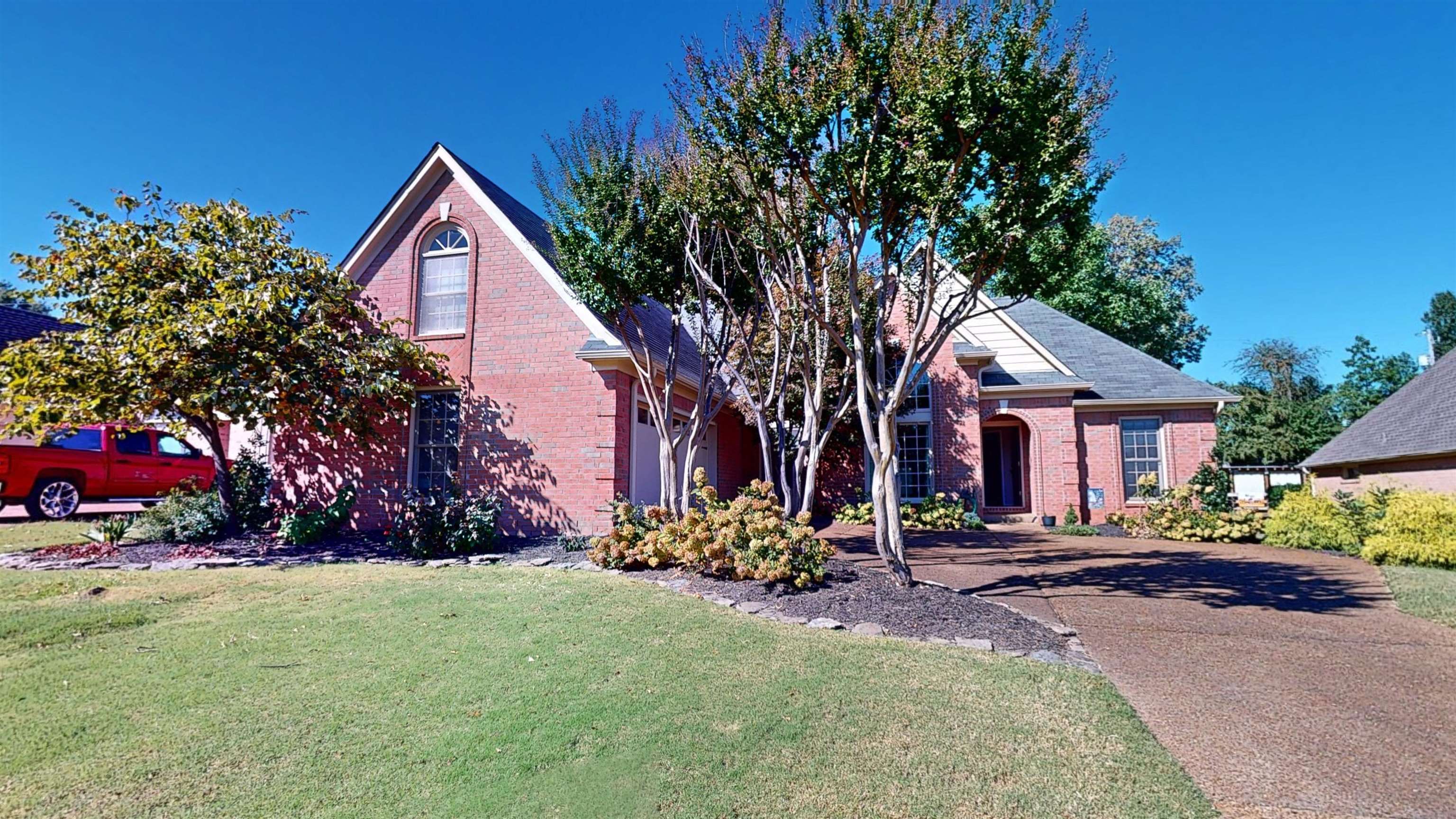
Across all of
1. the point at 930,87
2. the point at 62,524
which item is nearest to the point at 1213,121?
the point at 930,87

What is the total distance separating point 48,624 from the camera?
17.7 ft

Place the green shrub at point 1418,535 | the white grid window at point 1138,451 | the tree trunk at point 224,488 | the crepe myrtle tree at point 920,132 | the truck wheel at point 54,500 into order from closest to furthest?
the crepe myrtle tree at point 920,132, the green shrub at point 1418,535, the tree trunk at point 224,488, the truck wheel at point 54,500, the white grid window at point 1138,451

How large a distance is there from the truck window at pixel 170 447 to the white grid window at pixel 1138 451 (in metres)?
20.9

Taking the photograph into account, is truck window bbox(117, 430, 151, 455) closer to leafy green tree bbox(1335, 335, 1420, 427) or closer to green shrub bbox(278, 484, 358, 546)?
green shrub bbox(278, 484, 358, 546)

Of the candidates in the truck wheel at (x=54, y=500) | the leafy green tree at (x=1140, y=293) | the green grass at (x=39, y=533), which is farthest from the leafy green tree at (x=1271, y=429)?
the truck wheel at (x=54, y=500)

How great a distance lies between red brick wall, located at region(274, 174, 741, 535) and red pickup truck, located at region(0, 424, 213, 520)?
2340mm

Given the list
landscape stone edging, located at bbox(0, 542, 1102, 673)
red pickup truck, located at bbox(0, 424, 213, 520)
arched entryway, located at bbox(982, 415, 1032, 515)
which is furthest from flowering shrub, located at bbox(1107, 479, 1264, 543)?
red pickup truck, located at bbox(0, 424, 213, 520)

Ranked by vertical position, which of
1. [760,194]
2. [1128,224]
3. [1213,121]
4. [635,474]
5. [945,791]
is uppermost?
[1128,224]

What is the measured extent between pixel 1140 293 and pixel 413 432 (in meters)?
31.9

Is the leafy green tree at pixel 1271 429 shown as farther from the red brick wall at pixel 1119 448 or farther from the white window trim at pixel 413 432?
the white window trim at pixel 413 432

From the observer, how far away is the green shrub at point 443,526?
952 centimetres

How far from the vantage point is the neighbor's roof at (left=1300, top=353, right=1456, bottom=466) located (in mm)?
12695

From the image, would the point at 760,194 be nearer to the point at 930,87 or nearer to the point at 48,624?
the point at 930,87

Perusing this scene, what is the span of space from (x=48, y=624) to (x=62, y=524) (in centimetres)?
912
